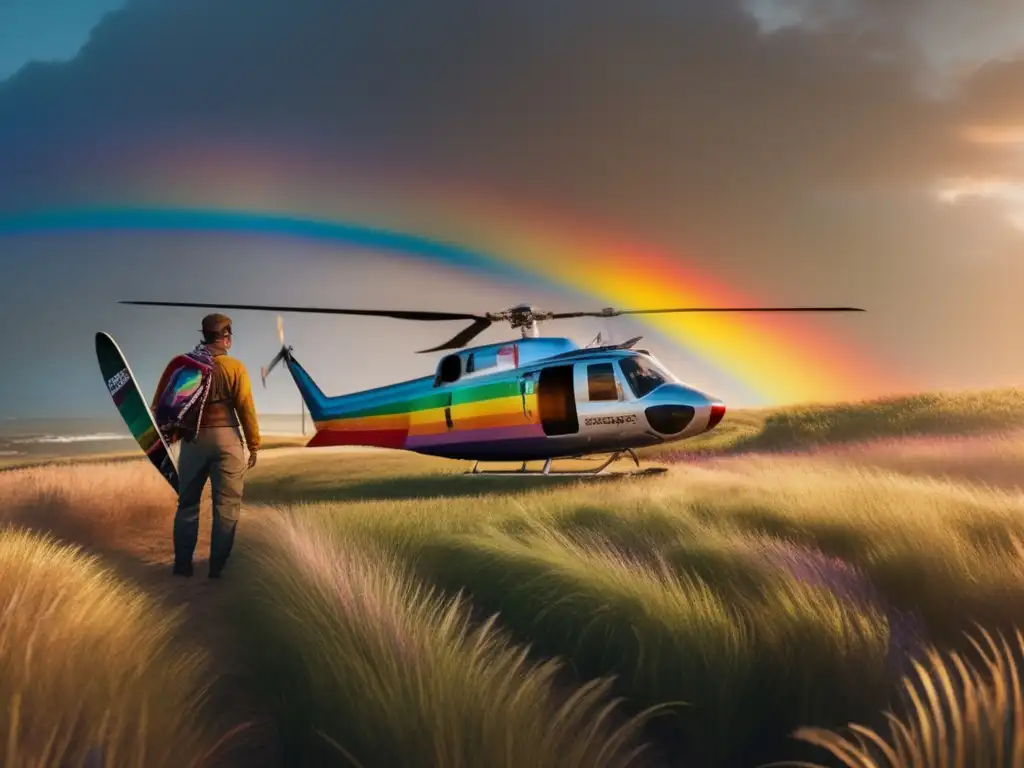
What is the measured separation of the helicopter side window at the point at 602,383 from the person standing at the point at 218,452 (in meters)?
6.69

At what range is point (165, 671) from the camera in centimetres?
341

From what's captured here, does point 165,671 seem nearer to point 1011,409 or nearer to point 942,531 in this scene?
point 942,531

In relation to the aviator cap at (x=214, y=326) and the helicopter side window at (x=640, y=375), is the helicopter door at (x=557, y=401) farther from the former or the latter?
the aviator cap at (x=214, y=326)

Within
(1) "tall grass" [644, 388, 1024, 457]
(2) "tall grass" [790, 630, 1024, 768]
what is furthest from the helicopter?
(2) "tall grass" [790, 630, 1024, 768]

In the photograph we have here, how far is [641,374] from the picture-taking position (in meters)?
11.9

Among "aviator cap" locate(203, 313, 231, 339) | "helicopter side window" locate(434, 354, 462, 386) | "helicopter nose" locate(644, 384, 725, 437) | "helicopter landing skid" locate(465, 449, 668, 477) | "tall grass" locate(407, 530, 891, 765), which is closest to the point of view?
"tall grass" locate(407, 530, 891, 765)

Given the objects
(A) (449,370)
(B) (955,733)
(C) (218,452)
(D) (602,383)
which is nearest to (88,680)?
(C) (218,452)

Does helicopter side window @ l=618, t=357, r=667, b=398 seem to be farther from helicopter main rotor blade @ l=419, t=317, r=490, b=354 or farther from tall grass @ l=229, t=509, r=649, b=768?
tall grass @ l=229, t=509, r=649, b=768

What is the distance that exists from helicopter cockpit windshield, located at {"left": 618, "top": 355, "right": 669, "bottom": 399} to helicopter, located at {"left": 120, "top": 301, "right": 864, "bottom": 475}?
0.02m

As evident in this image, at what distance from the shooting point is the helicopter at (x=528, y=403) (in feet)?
38.6

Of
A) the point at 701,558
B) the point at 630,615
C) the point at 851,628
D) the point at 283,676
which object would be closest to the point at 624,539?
the point at 701,558

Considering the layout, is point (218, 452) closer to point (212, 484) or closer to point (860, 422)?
point (212, 484)

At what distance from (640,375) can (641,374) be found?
0.03 meters

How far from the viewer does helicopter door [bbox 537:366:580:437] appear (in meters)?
12.1
